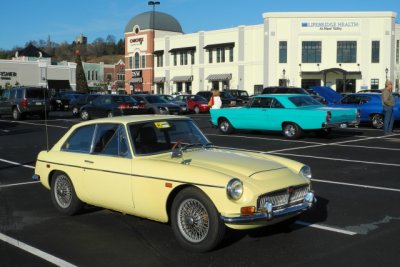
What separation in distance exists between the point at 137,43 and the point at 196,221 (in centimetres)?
8083

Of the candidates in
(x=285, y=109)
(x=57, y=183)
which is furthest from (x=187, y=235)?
(x=285, y=109)

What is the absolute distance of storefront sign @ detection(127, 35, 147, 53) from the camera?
8244 centimetres

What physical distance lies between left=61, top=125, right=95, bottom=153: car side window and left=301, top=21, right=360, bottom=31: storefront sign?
191 feet

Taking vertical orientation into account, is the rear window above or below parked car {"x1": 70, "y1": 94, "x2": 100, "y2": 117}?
above

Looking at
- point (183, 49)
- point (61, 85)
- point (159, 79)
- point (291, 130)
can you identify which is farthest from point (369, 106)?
point (61, 85)

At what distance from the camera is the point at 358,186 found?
342 inches

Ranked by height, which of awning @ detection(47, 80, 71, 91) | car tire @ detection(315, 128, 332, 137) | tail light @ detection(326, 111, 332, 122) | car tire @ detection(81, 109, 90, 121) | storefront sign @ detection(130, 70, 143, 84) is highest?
storefront sign @ detection(130, 70, 143, 84)

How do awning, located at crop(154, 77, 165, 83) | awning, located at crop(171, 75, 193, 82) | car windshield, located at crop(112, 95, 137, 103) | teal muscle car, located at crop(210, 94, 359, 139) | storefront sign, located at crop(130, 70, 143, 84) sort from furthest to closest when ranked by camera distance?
1. storefront sign, located at crop(130, 70, 143, 84)
2. awning, located at crop(154, 77, 165, 83)
3. awning, located at crop(171, 75, 193, 82)
4. car windshield, located at crop(112, 95, 137, 103)
5. teal muscle car, located at crop(210, 94, 359, 139)

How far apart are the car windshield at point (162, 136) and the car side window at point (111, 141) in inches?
5.7

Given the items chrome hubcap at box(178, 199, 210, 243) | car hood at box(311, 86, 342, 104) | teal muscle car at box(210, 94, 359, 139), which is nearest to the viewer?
chrome hubcap at box(178, 199, 210, 243)

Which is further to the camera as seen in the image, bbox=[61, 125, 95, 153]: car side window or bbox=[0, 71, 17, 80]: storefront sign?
bbox=[0, 71, 17, 80]: storefront sign

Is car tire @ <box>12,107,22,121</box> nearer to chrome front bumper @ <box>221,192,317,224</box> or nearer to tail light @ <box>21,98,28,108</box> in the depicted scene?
tail light @ <box>21,98,28,108</box>

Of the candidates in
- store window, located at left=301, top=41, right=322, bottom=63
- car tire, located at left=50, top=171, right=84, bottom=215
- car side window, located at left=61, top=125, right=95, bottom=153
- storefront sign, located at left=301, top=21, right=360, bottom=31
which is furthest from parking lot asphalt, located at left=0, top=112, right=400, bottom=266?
storefront sign, located at left=301, top=21, right=360, bottom=31

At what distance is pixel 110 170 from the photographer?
6121mm
